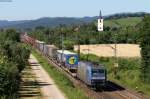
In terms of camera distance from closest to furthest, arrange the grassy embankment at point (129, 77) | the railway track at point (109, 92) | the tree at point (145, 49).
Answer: the railway track at point (109, 92)
the grassy embankment at point (129, 77)
the tree at point (145, 49)

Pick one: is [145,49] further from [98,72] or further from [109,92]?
[98,72]

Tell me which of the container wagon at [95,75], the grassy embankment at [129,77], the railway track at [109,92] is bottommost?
the grassy embankment at [129,77]

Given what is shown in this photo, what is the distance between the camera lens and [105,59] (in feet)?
392

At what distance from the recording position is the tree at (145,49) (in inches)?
2810

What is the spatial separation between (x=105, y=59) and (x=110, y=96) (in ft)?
209

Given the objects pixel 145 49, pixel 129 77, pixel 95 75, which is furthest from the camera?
pixel 129 77

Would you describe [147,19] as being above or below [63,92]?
above

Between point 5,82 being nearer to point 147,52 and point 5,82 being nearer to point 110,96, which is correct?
point 110,96

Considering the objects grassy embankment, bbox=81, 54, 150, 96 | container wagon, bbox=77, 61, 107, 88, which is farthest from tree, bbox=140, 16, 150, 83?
container wagon, bbox=77, 61, 107, 88

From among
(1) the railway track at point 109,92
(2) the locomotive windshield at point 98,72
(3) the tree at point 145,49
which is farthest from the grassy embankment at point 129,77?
(2) the locomotive windshield at point 98,72

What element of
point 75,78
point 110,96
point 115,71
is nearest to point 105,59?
point 115,71

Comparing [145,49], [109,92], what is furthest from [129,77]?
[109,92]

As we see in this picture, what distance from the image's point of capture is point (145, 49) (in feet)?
243

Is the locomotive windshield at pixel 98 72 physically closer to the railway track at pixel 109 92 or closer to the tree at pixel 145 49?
the railway track at pixel 109 92
